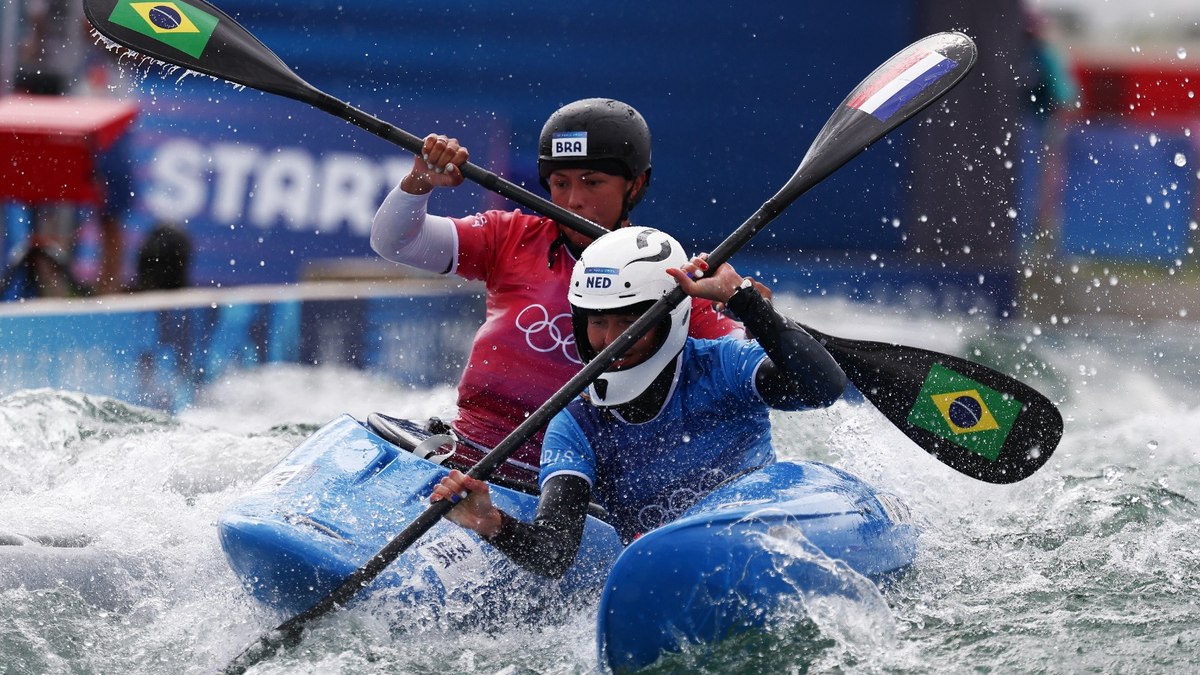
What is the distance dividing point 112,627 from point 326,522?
69 cm

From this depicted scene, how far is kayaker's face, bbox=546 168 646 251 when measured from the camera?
4773 mm

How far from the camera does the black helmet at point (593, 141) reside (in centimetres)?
471

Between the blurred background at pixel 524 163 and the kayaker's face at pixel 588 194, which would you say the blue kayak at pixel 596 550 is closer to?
the kayaker's face at pixel 588 194

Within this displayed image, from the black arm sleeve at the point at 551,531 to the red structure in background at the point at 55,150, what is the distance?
5.84 metres

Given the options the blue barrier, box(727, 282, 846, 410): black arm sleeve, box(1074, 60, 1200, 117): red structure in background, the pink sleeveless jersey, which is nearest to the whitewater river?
the blue barrier

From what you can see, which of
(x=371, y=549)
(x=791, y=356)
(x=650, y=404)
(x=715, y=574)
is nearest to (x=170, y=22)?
(x=371, y=549)

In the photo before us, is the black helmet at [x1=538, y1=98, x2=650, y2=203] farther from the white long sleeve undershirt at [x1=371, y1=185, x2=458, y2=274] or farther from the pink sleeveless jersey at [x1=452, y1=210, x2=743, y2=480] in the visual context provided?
the white long sleeve undershirt at [x1=371, y1=185, x2=458, y2=274]

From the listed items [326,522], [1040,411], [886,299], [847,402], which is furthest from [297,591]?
[886,299]

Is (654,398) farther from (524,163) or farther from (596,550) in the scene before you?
(524,163)

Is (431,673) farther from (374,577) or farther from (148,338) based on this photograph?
(148,338)

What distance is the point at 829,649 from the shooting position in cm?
371

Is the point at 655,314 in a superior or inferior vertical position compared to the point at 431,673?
superior

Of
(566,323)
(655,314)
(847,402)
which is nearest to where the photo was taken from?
(655,314)

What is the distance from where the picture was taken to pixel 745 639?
3670 mm
